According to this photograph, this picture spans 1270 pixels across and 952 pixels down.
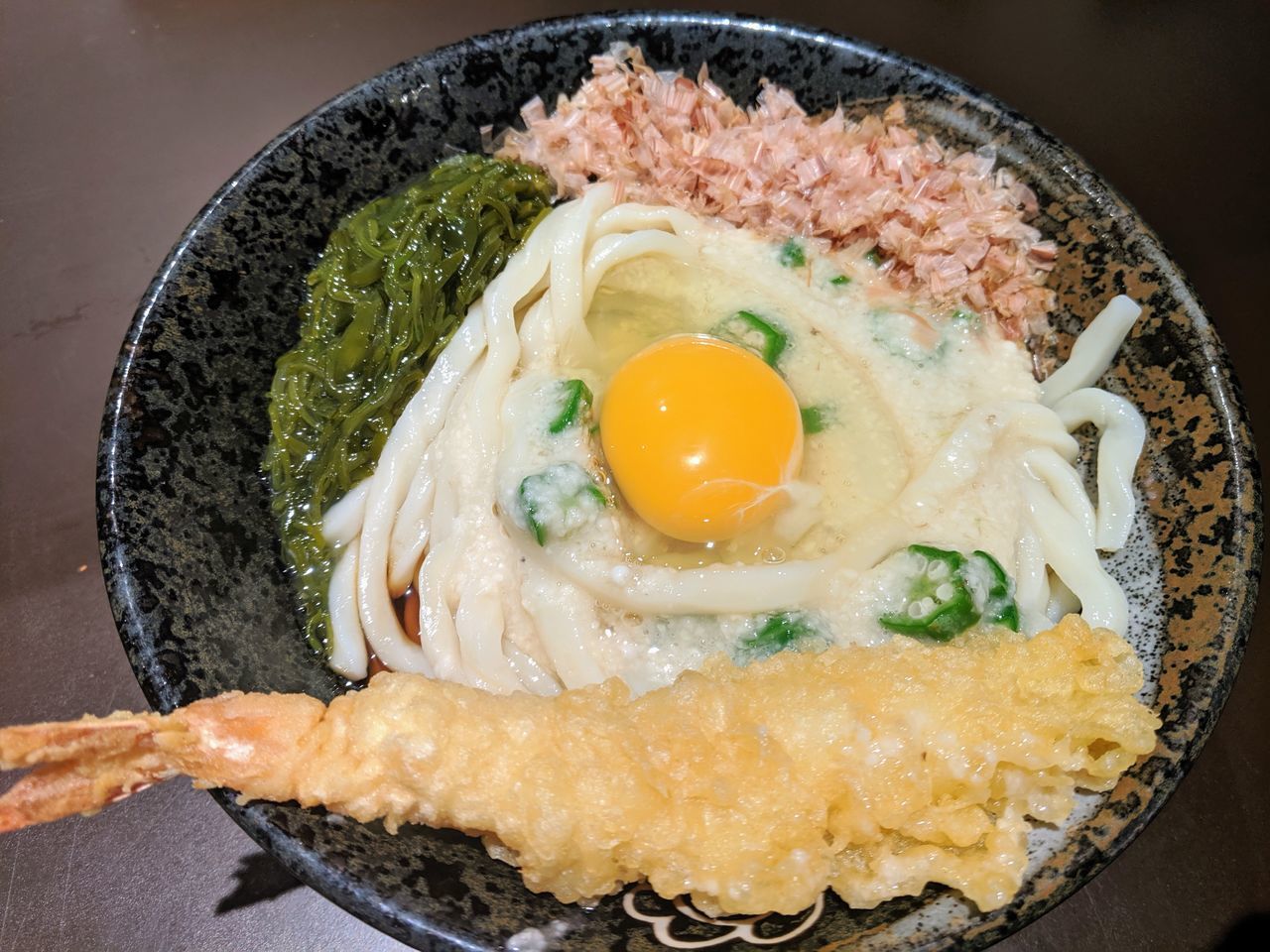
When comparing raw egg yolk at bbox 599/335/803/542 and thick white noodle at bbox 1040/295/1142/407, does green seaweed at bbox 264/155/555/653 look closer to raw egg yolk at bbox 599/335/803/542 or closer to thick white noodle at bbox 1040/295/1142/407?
raw egg yolk at bbox 599/335/803/542

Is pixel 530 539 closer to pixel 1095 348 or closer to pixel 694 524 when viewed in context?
pixel 694 524

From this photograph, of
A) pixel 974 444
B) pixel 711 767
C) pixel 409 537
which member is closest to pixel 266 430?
pixel 409 537

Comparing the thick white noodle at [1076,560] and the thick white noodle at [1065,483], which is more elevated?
the thick white noodle at [1065,483]

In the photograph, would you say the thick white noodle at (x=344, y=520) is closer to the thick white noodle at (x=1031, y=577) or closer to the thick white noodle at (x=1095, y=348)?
the thick white noodle at (x=1031, y=577)

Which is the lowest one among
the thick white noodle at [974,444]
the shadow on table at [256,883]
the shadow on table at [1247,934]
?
the shadow on table at [1247,934]

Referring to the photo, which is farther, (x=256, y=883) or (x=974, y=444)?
(x=974, y=444)

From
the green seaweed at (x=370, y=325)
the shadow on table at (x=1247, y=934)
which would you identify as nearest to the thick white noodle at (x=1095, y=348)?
the shadow on table at (x=1247, y=934)
